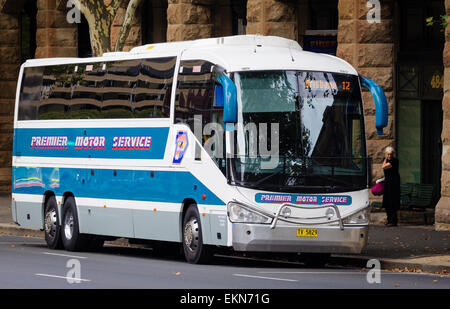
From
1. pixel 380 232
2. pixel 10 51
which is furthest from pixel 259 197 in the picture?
pixel 10 51

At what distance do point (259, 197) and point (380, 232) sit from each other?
23.6 ft

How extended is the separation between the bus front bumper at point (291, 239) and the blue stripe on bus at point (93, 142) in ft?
8.56

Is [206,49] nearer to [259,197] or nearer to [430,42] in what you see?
[259,197]

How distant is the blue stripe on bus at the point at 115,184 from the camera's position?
20.6 m

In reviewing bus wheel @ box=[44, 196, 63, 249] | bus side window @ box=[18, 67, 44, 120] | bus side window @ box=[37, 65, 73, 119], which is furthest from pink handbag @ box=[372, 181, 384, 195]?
bus side window @ box=[18, 67, 44, 120]

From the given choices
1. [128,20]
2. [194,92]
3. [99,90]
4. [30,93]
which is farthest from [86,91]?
[128,20]

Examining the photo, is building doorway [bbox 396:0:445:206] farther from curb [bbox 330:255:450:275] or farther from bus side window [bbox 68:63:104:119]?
curb [bbox 330:255:450:275]

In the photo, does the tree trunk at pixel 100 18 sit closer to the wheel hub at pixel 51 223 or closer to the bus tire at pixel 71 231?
the wheel hub at pixel 51 223

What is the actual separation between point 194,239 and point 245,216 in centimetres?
130

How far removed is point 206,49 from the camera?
20859 mm

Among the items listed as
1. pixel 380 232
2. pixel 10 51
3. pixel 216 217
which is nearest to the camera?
pixel 216 217

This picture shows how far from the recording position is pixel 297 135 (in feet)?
64.9

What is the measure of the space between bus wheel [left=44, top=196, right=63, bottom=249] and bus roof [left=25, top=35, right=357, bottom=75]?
424cm

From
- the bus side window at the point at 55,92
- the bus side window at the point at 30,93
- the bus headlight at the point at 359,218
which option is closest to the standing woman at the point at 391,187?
the bus side window at the point at 55,92
